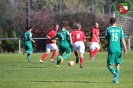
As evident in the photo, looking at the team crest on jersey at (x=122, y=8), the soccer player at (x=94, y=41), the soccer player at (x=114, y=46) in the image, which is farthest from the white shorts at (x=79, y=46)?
the team crest on jersey at (x=122, y=8)

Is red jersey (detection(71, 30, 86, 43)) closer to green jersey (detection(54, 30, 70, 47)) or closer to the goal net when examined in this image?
green jersey (detection(54, 30, 70, 47))

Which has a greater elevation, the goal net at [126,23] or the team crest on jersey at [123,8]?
the team crest on jersey at [123,8]

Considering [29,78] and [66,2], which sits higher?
[66,2]

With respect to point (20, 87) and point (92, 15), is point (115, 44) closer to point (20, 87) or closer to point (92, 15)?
point (20, 87)

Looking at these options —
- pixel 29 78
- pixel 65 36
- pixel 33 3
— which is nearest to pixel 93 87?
pixel 29 78

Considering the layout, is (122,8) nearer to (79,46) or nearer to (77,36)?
(77,36)

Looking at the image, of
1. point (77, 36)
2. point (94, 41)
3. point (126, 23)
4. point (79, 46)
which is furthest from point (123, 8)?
point (79, 46)

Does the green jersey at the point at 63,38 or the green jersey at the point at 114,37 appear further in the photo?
the green jersey at the point at 63,38

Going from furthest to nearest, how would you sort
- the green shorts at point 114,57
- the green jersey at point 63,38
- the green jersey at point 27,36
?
1. the green jersey at point 27,36
2. the green jersey at point 63,38
3. the green shorts at point 114,57

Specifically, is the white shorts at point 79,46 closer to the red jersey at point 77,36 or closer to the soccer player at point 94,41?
the red jersey at point 77,36

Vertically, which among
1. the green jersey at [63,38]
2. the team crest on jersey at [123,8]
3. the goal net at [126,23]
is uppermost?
the team crest on jersey at [123,8]

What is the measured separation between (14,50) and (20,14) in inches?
207

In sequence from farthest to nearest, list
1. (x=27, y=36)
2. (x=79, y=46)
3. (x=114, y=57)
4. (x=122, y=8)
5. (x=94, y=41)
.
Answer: (x=122, y=8), (x=94, y=41), (x=27, y=36), (x=79, y=46), (x=114, y=57)

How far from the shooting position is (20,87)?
14.7 m
